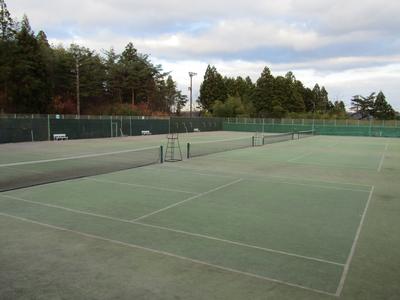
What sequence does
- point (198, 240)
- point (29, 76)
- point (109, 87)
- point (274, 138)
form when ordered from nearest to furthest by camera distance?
point (198, 240), point (274, 138), point (29, 76), point (109, 87)

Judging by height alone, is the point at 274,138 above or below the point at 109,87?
below

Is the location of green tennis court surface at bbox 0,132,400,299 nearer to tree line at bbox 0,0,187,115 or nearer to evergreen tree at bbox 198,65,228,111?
tree line at bbox 0,0,187,115

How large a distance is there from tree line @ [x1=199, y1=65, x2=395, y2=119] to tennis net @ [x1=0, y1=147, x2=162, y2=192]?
195 feet

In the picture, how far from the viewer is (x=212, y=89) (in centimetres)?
9269

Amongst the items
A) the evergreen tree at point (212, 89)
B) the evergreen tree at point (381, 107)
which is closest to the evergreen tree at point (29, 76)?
the evergreen tree at point (212, 89)

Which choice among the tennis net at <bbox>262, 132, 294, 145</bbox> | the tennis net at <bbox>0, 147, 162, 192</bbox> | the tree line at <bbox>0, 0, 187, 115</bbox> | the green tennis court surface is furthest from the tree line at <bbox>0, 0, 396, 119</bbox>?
the green tennis court surface

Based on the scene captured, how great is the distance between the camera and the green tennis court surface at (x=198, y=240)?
4.57 meters

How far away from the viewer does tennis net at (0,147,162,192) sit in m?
11.5

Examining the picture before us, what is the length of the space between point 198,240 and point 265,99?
81723 millimetres

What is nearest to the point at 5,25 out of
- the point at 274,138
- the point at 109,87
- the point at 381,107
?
the point at 109,87

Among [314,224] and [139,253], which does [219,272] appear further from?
[314,224]

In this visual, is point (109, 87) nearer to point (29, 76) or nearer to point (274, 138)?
point (29, 76)

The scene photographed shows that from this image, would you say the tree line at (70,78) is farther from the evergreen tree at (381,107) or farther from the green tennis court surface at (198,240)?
the evergreen tree at (381,107)

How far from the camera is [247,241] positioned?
6.35 meters
